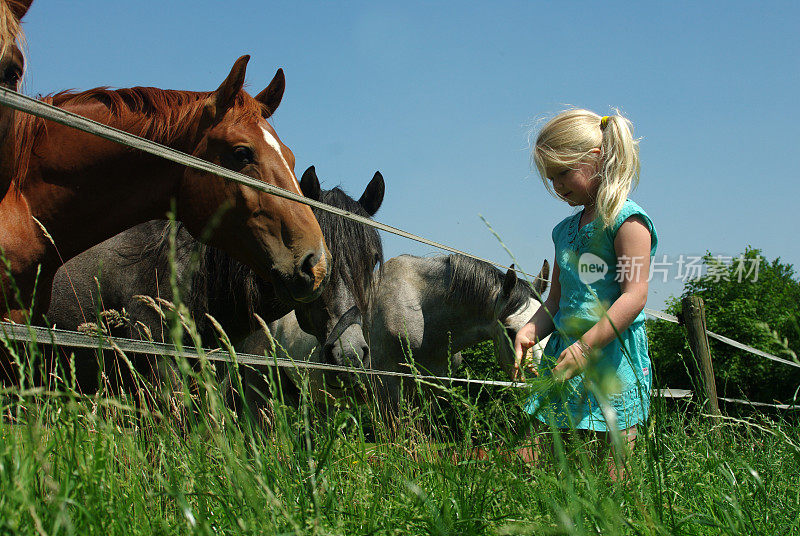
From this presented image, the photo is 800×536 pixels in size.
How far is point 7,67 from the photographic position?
2.15m

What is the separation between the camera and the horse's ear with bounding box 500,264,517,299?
6043 millimetres

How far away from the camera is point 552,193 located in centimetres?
257

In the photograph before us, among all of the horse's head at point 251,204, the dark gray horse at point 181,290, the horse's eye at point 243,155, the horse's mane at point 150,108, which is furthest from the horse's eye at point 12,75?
the dark gray horse at point 181,290

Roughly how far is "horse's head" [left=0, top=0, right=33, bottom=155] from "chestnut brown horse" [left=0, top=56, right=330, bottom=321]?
28 centimetres

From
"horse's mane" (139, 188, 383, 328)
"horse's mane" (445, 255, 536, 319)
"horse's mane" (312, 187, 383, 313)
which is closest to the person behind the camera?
"horse's mane" (139, 188, 383, 328)

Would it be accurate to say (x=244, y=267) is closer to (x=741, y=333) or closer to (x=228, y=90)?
(x=228, y=90)

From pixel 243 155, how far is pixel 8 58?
106 cm

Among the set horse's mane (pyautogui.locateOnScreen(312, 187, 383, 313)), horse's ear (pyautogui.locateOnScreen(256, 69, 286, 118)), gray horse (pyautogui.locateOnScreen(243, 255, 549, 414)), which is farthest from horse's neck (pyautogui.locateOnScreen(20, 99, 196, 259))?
gray horse (pyautogui.locateOnScreen(243, 255, 549, 414))

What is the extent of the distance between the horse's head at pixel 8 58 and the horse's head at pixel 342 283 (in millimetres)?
2234

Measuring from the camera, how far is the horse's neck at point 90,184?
8.43ft

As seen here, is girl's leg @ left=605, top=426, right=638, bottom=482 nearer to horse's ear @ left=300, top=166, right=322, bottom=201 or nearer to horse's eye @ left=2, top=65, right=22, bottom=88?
horse's eye @ left=2, top=65, right=22, bottom=88

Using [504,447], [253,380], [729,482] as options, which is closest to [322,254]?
[504,447]

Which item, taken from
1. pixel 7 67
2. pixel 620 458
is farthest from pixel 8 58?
pixel 620 458

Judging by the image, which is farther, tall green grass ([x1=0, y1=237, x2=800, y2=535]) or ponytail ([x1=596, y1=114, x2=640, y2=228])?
ponytail ([x1=596, y1=114, x2=640, y2=228])
